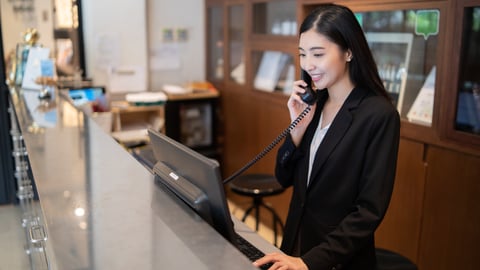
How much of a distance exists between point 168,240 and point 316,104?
879mm

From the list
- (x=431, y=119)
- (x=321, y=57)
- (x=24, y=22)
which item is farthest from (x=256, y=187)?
(x=24, y=22)

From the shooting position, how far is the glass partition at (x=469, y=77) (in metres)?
2.12

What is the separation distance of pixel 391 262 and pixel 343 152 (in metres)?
0.61

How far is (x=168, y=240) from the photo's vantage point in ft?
3.41

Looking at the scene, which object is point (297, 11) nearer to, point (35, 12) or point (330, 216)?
point (330, 216)

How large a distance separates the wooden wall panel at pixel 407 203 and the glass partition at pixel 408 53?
177mm

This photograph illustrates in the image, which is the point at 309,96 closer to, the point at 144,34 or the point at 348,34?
the point at 348,34

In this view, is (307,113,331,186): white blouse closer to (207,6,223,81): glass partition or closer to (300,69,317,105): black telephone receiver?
(300,69,317,105): black telephone receiver

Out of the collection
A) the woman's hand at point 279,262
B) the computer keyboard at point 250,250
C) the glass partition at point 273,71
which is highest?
the glass partition at point 273,71

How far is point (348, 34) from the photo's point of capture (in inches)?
57.7

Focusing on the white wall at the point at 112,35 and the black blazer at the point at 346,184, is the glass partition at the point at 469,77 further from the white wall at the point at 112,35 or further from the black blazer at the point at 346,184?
the white wall at the point at 112,35

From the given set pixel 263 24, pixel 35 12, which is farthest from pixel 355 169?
pixel 35 12

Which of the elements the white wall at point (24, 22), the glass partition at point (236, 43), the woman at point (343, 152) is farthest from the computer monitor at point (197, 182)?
the white wall at point (24, 22)

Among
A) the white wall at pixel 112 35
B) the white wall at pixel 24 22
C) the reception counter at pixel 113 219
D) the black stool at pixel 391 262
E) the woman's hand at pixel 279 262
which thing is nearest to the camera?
the reception counter at pixel 113 219
